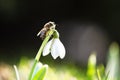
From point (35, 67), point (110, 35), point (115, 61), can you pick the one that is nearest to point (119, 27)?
point (110, 35)

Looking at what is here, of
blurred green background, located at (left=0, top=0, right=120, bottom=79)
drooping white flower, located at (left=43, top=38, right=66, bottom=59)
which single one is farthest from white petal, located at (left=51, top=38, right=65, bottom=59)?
blurred green background, located at (left=0, top=0, right=120, bottom=79)

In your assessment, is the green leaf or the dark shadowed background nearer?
the green leaf

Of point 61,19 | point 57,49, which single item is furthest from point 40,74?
point 61,19

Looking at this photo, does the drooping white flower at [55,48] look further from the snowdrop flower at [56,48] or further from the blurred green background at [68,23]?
the blurred green background at [68,23]

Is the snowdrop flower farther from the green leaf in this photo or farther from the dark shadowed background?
the dark shadowed background

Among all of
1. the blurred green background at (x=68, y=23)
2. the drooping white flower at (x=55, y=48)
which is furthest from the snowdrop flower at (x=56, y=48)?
the blurred green background at (x=68, y=23)

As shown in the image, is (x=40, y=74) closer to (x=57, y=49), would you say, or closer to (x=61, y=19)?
(x=57, y=49)

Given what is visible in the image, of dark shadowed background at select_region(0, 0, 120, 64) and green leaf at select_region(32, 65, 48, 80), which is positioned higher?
dark shadowed background at select_region(0, 0, 120, 64)

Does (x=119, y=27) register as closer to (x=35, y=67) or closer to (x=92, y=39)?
(x=92, y=39)
